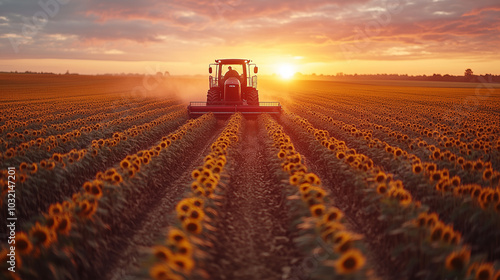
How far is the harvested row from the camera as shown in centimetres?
415

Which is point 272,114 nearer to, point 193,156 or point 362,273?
point 193,156

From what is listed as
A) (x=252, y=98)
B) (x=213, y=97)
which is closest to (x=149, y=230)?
(x=213, y=97)

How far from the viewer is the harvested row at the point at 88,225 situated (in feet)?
13.6

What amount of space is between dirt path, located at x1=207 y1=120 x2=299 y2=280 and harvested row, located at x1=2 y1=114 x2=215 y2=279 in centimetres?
173

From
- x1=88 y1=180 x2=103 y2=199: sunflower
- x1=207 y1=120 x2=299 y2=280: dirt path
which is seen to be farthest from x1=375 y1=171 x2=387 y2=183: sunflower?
x1=88 y1=180 x2=103 y2=199: sunflower

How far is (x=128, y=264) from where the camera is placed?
16.9ft

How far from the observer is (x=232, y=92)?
21938mm

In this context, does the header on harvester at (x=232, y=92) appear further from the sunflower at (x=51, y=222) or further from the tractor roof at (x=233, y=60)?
the sunflower at (x=51, y=222)

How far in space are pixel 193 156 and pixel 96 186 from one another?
21.9 feet

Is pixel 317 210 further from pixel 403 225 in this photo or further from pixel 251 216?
pixel 251 216

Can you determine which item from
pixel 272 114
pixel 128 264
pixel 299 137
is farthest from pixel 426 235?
pixel 272 114

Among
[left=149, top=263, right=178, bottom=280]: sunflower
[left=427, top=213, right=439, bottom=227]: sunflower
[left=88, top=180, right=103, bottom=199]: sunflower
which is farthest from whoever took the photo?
[left=88, top=180, right=103, bottom=199]: sunflower

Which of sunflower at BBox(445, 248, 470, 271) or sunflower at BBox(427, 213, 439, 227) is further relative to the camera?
sunflower at BBox(427, 213, 439, 227)

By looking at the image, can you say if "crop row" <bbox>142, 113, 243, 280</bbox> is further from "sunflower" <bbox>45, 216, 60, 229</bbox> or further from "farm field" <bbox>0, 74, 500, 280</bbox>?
"sunflower" <bbox>45, 216, 60, 229</bbox>
